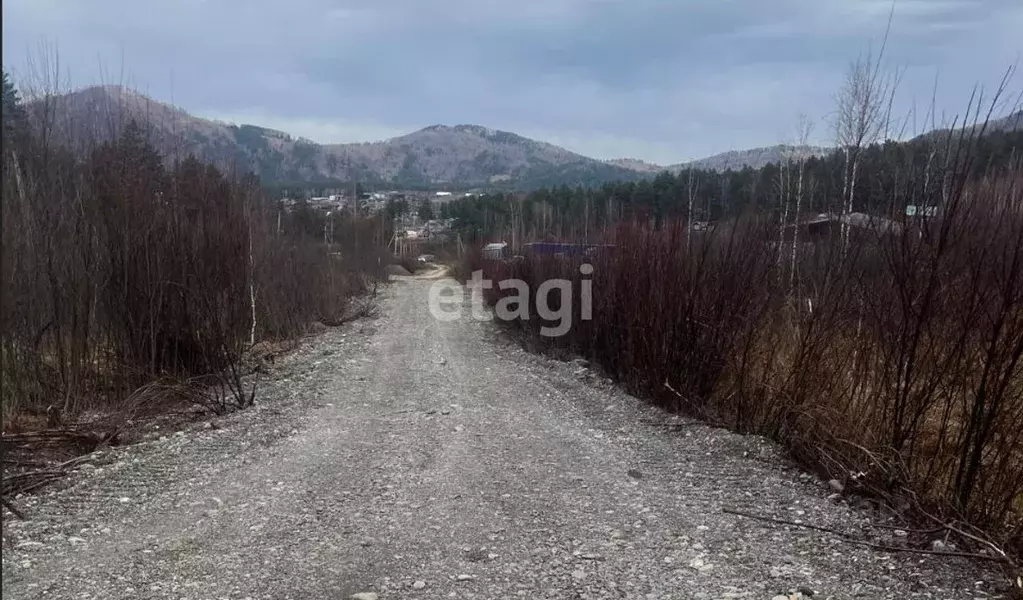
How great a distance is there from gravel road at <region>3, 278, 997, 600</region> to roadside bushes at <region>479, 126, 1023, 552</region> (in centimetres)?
38

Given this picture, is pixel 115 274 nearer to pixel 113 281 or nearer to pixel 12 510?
pixel 113 281

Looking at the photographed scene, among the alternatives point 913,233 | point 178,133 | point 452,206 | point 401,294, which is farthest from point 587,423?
point 452,206

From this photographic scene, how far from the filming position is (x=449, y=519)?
146 inches

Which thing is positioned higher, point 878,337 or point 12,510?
point 878,337

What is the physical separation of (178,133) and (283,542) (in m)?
7.16

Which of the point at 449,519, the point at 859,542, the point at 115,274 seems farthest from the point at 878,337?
the point at 115,274

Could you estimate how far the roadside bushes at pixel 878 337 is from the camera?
3.16m

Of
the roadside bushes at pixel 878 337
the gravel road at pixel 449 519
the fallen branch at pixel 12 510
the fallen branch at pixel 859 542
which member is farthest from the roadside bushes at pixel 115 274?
the fallen branch at pixel 859 542

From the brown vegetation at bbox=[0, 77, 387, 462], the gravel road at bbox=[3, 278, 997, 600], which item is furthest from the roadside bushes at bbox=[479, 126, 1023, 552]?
the brown vegetation at bbox=[0, 77, 387, 462]

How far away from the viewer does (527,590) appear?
9.41 ft

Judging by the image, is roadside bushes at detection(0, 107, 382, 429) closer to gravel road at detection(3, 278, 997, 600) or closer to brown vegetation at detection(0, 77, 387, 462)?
brown vegetation at detection(0, 77, 387, 462)

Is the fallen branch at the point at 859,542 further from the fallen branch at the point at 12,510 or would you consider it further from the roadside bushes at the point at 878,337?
the fallen branch at the point at 12,510

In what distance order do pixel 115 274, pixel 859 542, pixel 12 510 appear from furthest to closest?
pixel 115 274, pixel 12 510, pixel 859 542

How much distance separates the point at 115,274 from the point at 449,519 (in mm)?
4579
